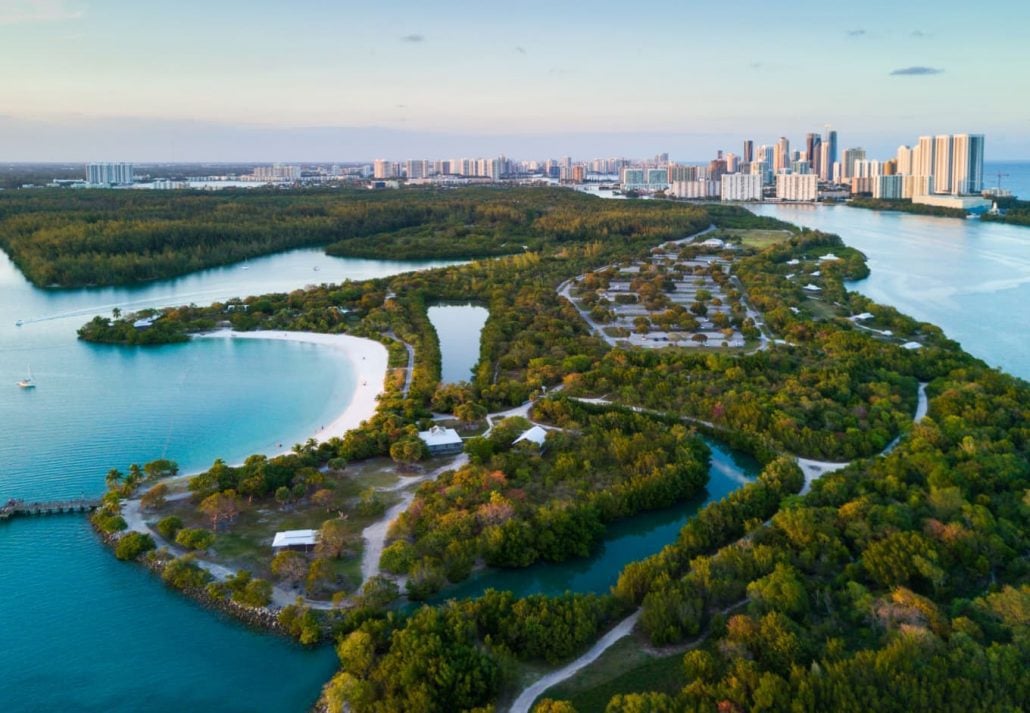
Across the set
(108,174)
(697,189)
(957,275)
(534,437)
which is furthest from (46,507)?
(108,174)

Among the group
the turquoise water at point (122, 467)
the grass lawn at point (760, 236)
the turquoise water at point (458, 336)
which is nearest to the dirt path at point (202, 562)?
the turquoise water at point (122, 467)

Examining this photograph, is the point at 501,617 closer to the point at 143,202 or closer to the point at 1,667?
the point at 1,667

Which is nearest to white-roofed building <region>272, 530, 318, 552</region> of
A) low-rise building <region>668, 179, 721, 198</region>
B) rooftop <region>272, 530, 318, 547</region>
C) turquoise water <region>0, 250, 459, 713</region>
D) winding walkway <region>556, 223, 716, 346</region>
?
rooftop <region>272, 530, 318, 547</region>

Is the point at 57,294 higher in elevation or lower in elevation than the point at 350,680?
higher

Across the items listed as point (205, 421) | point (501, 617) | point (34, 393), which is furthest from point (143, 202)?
point (501, 617)

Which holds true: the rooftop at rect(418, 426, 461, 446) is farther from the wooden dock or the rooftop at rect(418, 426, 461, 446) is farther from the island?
the wooden dock
